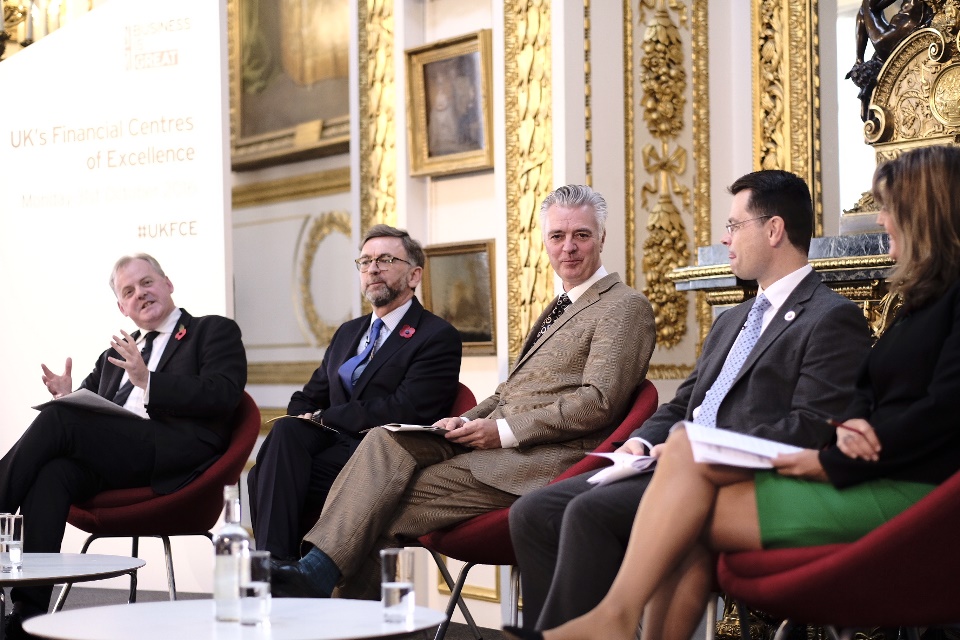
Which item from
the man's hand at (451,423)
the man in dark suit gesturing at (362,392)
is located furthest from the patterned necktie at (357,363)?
the man's hand at (451,423)

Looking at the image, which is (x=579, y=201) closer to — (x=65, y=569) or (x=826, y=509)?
(x=826, y=509)

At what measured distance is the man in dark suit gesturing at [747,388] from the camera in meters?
2.91

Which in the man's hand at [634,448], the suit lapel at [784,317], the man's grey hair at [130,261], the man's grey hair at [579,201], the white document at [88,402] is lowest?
the man's hand at [634,448]

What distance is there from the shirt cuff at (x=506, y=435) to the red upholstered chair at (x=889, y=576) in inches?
50.2

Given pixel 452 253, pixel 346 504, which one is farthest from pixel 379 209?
pixel 346 504

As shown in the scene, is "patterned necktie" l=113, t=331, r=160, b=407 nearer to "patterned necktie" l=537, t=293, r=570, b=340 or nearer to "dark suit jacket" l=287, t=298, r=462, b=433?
"dark suit jacket" l=287, t=298, r=462, b=433

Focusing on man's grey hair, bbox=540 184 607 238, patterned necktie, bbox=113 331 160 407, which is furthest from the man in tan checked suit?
patterned necktie, bbox=113 331 160 407

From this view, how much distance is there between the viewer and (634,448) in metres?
3.23

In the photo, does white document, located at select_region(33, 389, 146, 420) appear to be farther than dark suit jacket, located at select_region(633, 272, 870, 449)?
Yes

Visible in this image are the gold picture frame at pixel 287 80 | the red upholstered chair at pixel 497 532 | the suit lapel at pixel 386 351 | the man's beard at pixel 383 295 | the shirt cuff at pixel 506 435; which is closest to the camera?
the red upholstered chair at pixel 497 532

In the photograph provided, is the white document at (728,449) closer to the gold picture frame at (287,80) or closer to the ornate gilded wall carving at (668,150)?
the ornate gilded wall carving at (668,150)

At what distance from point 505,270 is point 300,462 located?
59.5 inches

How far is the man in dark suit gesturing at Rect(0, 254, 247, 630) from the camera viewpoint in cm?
426

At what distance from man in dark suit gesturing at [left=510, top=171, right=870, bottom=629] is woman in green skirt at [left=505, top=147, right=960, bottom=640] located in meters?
0.21
